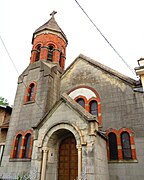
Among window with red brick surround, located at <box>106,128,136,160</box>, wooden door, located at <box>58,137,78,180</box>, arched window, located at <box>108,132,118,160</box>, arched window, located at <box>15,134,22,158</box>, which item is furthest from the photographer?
arched window, located at <box>15,134,22,158</box>

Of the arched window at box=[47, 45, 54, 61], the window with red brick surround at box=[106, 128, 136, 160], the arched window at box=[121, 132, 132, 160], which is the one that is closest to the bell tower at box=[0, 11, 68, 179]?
the arched window at box=[47, 45, 54, 61]

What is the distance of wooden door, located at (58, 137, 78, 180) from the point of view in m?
10.1

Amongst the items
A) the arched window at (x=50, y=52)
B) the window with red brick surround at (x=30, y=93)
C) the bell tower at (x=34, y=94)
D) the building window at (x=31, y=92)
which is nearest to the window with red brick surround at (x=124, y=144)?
the bell tower at (x=34, y=94)

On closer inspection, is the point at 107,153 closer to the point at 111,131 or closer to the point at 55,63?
the point at 111,131

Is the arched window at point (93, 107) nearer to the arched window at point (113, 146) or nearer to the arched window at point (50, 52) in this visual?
the arched window at point (113, 146)

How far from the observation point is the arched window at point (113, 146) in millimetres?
10840

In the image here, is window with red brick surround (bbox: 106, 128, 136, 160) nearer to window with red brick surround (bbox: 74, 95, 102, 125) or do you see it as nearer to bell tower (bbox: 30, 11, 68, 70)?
window with red brick surround (bbox: 74, 95, 102, 125)

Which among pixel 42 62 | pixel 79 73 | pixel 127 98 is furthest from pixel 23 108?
pixel 127 98

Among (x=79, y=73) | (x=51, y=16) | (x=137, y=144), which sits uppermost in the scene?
(x=51, y=16)

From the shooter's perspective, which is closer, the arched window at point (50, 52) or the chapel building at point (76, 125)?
the chapel building at point (76, 125)

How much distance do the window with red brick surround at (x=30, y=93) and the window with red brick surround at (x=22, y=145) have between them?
292cm

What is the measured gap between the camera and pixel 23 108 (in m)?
14.3

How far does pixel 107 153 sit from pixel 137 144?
1.96 m

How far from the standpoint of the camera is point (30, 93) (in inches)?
598
